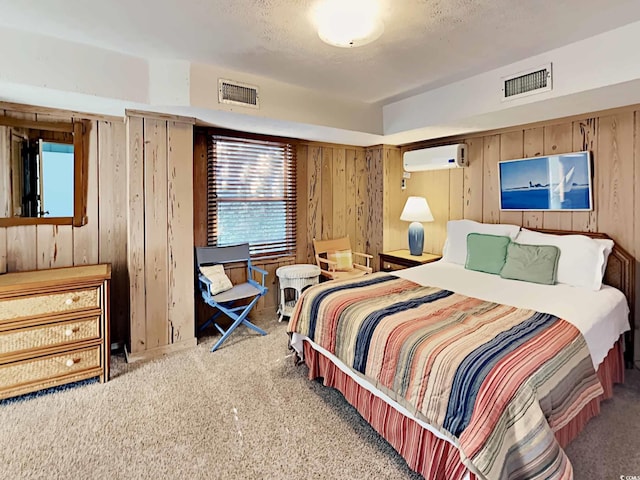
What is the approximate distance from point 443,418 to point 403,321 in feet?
1.89

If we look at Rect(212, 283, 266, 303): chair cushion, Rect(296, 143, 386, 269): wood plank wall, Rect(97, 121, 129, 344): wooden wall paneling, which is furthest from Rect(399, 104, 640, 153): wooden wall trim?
Rect(97, 121, 129, 344): wooden wall paneling

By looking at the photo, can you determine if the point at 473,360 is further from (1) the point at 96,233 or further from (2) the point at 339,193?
(2) the point at 339,193

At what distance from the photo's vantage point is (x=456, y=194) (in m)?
4.09

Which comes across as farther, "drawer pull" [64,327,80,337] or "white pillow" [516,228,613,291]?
"white pillow" [516,228,613,291]

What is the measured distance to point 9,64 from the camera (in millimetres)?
2131

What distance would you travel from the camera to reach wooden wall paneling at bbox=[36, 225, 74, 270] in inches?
111

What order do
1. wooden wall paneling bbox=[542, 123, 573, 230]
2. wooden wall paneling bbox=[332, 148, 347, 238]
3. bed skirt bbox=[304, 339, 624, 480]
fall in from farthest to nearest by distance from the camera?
wooden wall paneling bbox=[332, 148, 347, 238] < wooden wall paneling bbox=[542, 123, 573, 230] < bed skirt bbox=[304, 339, 624, 480]

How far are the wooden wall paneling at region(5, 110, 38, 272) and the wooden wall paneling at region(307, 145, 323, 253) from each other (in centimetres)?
270

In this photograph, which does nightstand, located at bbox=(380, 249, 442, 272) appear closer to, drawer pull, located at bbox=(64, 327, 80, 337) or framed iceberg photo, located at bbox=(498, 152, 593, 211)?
framed iceberg photo, located at bbox=(498, 152, 593, 211)

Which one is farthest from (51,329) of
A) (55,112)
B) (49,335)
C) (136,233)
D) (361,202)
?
(361,202)

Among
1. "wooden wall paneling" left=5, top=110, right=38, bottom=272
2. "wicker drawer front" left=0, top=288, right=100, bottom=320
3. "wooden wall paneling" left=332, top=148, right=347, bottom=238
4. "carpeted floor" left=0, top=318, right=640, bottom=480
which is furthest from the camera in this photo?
"wooden wall paneling" left=332, top=148, right=347, bottom=238

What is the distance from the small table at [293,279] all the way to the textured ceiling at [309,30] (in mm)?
2010

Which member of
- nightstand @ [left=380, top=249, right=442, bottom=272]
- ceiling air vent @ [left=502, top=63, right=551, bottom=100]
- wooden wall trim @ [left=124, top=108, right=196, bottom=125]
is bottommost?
nightstand @ [left=380, top=249, right=442, bottom=272]

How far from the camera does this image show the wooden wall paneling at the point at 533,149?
10.9ft
